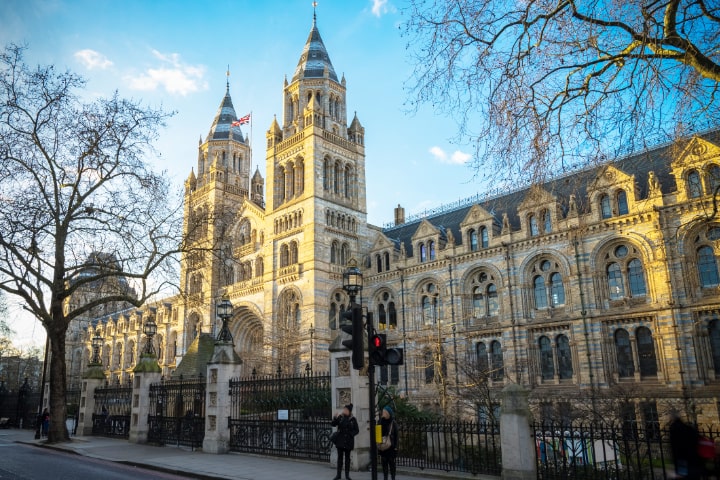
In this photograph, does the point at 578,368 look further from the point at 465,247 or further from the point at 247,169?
the point at 247,169

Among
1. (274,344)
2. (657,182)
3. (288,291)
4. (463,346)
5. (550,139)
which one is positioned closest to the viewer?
(550,139)

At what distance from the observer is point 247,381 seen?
1592 cm

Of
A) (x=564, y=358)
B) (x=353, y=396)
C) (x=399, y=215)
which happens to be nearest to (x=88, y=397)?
(x=353, y=396)

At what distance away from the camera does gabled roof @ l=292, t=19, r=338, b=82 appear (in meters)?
45.0

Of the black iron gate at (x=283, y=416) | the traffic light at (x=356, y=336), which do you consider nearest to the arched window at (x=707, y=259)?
the black iron gate at (x=283, y=416)

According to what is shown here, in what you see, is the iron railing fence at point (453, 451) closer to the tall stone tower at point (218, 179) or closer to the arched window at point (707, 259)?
the arched window at point (707, 259)

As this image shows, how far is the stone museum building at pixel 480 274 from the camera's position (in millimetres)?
25500

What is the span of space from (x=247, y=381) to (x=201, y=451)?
2.86 m

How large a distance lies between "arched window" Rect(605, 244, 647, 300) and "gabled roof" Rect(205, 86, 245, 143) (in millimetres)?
40787

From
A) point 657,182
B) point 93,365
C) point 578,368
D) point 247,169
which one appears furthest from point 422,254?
point 247,169

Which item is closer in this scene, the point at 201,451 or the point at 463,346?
the point at 201,451

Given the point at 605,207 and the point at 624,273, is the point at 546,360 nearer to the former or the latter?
the point at 624,273

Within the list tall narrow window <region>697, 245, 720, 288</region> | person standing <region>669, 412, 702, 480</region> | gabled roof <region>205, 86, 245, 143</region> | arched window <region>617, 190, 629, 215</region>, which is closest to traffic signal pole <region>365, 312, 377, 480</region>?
person standing <region>669, 412, 702, 480</region>

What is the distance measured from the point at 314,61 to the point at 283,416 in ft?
121
